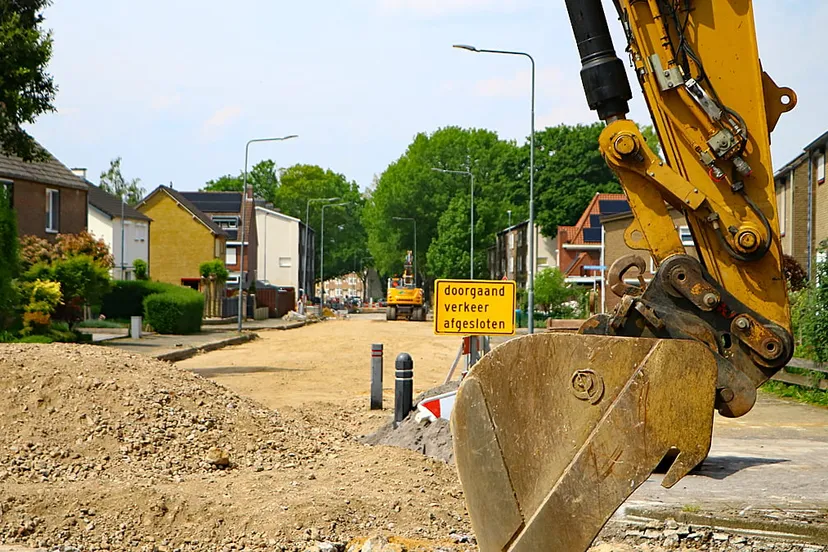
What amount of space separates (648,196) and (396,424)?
23.6 feet

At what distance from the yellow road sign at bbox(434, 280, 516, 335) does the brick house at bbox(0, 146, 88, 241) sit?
2940 cm

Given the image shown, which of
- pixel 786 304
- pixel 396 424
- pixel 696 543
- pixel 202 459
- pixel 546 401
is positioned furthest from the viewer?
pixel 396 424

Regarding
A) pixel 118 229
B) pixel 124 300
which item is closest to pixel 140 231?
pixel 118 229

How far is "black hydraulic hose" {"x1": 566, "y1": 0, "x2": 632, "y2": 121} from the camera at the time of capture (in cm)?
556

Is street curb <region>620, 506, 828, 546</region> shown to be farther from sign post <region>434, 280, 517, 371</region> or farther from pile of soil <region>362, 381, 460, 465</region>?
sign post <region>434, 280, 517, 371</region>

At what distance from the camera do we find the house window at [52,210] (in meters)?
44.4

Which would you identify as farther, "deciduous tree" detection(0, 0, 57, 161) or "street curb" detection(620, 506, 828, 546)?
"deciduous tree" detection(0, 0, 57, 161)

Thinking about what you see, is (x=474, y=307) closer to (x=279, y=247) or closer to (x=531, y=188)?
(x=531, y=188)

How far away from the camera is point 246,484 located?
8.60 meters

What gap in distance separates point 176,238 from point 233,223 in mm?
17521

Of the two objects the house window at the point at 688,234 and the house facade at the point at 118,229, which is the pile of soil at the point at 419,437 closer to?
the house window at the point at 688,234

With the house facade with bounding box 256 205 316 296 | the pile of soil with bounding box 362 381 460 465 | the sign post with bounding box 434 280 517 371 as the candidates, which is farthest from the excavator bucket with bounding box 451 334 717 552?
the house facade with bounding box 256 205 316 296

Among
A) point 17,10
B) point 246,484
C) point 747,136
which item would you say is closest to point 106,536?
point 246,484

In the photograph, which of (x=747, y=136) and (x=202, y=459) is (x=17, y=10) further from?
(x=747, y=136)
